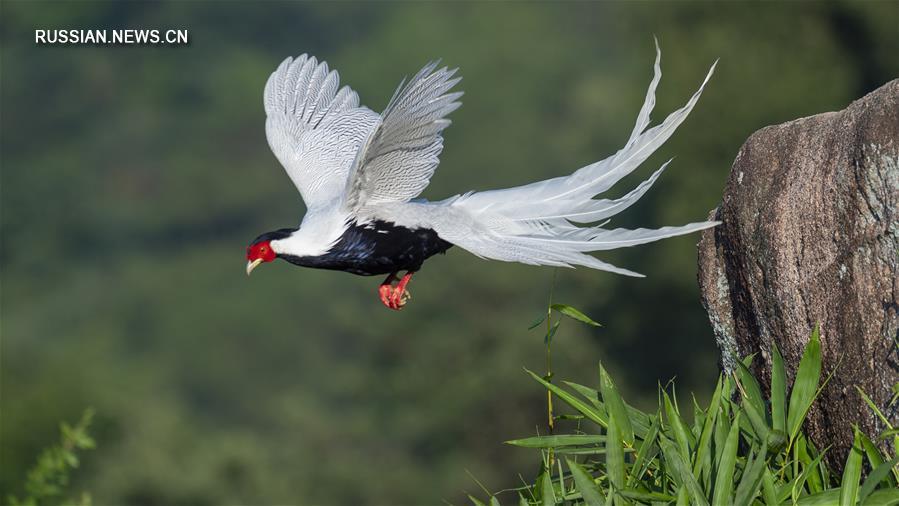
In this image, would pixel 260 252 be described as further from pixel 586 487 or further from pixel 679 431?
pixel 679 431

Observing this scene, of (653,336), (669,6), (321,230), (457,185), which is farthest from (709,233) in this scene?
(457,185)

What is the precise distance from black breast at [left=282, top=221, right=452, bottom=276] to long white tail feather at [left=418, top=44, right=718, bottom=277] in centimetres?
8

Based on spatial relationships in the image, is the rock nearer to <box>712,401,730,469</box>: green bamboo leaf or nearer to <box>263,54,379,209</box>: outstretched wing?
<box>712,401,730,469</box>: green bamboo leaf

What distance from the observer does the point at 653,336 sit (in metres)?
19.0

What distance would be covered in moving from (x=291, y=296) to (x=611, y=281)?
2258 centimetres

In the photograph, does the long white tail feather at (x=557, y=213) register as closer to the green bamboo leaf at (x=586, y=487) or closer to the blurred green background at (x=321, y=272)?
the green bamboo leaf at (x=586, y=487)

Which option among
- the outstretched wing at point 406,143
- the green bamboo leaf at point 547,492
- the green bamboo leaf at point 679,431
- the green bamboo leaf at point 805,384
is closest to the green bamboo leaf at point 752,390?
the green bamboo leaf at point 805,384

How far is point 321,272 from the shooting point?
4028 centimetres

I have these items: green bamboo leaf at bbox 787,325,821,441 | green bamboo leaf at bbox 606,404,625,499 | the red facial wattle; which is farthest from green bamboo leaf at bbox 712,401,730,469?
the red facial wattle

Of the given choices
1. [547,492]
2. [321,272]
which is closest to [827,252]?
[547,492]

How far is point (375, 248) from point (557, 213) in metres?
0.84

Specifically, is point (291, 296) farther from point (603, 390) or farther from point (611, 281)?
point (603, 390)

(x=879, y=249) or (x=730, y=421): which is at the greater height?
(x=879, y=249)

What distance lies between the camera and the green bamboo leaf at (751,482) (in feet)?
14.0
